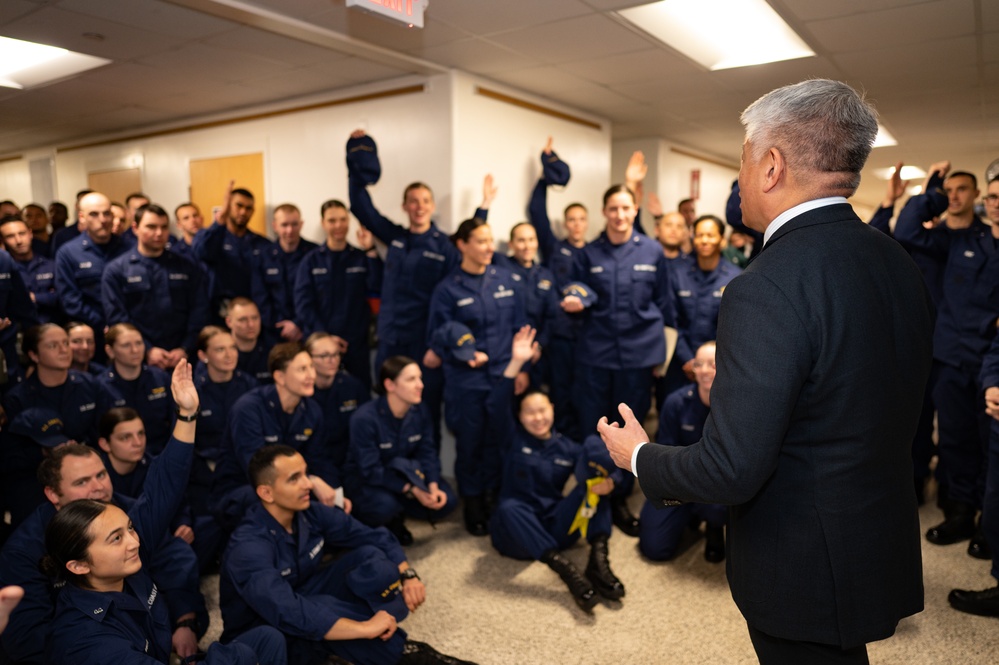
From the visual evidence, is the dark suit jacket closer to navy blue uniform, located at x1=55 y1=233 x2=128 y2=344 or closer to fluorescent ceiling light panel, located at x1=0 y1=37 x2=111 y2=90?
fluorescent ceiling light panel, located at x1=0 y1=37 x2=111 y2=90

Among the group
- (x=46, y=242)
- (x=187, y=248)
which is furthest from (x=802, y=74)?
(x=46, y=242)

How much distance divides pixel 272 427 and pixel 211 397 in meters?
0.54

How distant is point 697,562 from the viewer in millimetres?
3219

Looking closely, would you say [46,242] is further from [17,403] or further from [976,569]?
[976,569]

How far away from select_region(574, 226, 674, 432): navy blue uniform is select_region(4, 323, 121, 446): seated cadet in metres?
2.51

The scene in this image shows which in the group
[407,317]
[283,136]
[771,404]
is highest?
[283,136]

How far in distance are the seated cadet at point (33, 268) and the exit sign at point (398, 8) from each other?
344 cm

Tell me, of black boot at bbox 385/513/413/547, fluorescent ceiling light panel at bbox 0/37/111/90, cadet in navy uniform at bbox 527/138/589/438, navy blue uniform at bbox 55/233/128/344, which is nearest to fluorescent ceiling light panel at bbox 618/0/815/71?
cadet in navy uniform at bbox 527/138/589/438

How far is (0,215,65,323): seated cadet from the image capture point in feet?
15.1

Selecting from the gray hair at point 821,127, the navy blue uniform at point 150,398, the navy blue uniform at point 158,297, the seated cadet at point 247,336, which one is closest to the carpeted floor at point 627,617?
the navy blue uniform at point 150,398

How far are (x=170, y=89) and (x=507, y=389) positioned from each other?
3.12m

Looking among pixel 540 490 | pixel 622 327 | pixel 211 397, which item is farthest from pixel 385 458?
pixel 622 327

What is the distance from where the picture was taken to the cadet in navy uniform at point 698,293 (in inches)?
165

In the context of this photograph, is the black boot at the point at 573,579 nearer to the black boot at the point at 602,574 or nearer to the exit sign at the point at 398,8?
the black boot at the point at 602,574
